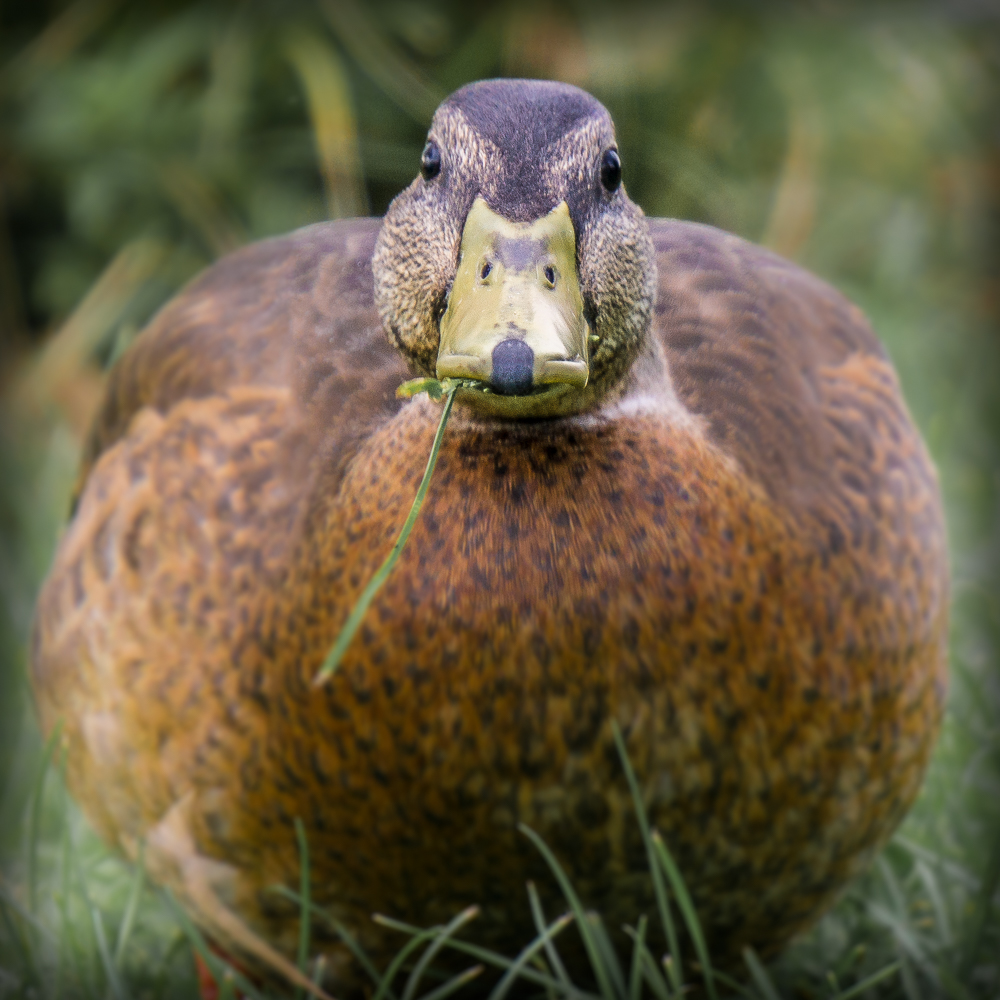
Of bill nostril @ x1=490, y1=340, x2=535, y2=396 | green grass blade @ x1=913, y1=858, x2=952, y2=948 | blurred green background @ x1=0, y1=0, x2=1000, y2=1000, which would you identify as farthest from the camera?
blurred green background @ x1=0, y1=0, x2=1000, y2=1000

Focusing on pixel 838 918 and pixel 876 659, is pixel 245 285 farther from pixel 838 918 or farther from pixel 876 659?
pixel 838 918

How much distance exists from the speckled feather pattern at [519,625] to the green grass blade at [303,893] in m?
0.02

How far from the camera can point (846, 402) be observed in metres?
2.08

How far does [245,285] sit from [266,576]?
680 millimetres

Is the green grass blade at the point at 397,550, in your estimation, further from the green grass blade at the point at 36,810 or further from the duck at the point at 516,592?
the green grass blade at the point at 36,810

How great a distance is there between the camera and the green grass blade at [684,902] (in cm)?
176

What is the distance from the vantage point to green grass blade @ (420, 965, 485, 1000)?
1.86 metres

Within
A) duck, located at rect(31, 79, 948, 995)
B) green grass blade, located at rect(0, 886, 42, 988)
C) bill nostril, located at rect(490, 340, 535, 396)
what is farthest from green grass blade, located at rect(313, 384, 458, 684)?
green grass blade, located at rect(0, 886, 42, 988)

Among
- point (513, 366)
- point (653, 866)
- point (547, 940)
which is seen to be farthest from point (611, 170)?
point (547, 940)

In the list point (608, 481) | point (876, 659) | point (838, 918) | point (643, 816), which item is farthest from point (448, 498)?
point (838, 918)

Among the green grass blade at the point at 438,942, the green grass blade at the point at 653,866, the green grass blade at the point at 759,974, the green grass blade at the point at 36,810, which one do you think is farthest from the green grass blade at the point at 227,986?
the green grass blade at the point at 759,974

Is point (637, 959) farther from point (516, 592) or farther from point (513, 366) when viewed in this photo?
point (513, 366)

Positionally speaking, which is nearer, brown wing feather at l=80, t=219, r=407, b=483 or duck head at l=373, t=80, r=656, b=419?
duck head at l=373, t=80, r=656, b=419

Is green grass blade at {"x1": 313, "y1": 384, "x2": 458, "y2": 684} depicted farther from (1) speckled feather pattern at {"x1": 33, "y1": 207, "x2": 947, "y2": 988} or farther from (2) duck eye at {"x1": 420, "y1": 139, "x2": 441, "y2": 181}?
(2) duck eye at {"x1": 420, "y1": 139, "x2": 441, "y2": 181}
